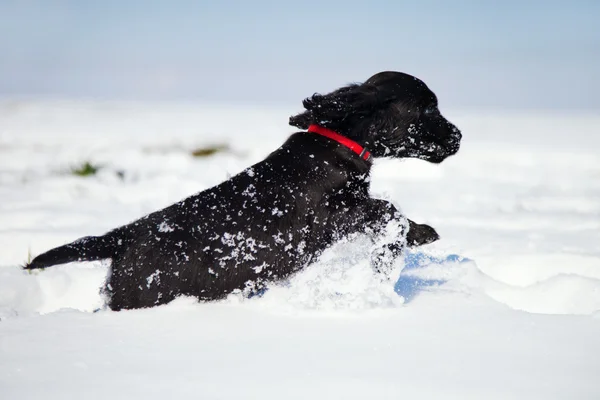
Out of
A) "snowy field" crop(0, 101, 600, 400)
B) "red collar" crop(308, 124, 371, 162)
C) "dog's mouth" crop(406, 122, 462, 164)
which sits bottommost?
"snowy field" crop(0, 101, 600, 400)

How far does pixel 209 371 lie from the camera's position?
2.26 m

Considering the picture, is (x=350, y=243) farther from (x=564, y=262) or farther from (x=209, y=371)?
(x=564, y=262)

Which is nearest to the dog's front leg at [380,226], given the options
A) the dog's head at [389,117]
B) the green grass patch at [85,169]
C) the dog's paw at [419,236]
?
the dog's paw at [419,236]

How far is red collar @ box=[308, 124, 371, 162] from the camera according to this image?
3.52 m

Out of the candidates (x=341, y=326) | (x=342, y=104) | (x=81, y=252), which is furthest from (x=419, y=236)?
(x=81, y=252)

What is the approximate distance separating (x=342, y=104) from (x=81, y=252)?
5.18 ft

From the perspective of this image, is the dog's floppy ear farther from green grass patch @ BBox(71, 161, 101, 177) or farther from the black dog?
green grass patch @ BBox(71, 161, 101, 177)

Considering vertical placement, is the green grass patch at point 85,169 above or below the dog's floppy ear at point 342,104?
above

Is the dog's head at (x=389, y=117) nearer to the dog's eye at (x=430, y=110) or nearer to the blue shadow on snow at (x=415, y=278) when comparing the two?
the dog's eye at (x=430, y=110)

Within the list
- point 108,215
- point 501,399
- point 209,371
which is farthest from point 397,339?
point 108,215

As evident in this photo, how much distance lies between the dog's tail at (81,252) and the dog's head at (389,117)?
1.30m

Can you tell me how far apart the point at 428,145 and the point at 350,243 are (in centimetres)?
94

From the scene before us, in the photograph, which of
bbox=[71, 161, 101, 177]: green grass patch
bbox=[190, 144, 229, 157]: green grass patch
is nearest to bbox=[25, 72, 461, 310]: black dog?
bbox=[71, 161, 101, 177]: green grass patch

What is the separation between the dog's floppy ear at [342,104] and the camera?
3604 millimetres
